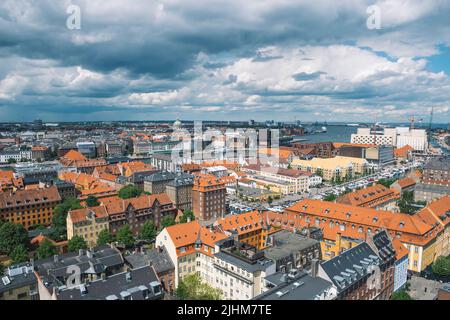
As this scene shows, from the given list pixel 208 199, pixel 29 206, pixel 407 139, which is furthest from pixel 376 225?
pixel 407 139

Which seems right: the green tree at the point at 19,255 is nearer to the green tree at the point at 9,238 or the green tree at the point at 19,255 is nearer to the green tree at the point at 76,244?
the green tree at the point at 9,238

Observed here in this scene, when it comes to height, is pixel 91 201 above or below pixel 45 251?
above

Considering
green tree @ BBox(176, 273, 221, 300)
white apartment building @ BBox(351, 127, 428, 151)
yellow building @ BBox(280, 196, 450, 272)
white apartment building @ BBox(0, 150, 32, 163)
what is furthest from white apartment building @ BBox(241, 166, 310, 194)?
white apartment building @ BBox(351, 127, 428, 151)

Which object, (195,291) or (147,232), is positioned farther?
(147,232)

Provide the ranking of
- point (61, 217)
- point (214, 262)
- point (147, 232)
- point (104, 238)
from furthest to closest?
point (61, 217)
point (147, 232)
point (104, 238)
point (214, 262)

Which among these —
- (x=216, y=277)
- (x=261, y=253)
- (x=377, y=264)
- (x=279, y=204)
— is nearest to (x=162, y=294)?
(x=216, y=277)

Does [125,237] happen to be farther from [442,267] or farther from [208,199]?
[442,267]

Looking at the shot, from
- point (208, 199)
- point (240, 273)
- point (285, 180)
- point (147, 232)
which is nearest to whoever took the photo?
point (240, 273)
